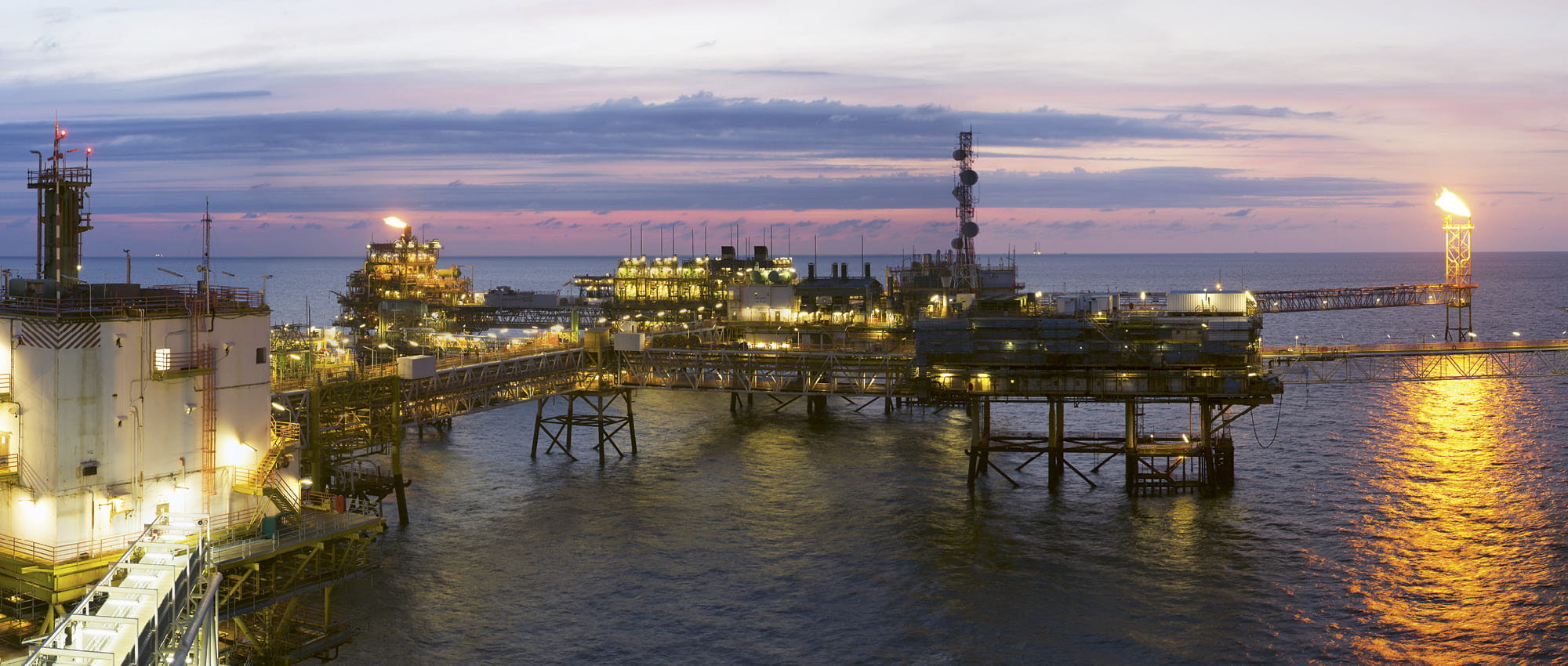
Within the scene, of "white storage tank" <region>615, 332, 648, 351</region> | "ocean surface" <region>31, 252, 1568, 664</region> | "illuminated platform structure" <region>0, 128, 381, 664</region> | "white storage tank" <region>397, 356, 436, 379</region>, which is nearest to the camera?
"illuminated platform structure" <region>0, 128, 381, 664</region>

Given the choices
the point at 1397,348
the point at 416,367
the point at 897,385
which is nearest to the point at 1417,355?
the point at 1397,348

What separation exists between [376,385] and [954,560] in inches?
1206

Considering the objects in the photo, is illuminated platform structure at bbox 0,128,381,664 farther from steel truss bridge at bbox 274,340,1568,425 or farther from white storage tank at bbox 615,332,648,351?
white storage tank at bbox 615,332,648,351

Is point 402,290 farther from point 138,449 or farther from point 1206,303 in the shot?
point 138,449

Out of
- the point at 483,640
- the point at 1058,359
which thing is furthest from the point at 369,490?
the point at 1058,359

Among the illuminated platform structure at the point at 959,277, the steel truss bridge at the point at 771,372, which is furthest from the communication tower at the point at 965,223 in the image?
the steel truss bridge at the point at 771,372

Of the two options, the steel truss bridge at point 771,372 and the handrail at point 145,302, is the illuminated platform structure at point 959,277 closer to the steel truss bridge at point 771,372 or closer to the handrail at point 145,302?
the steel truss bridge at point 771,372

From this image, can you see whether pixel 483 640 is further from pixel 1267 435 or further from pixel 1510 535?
pixel 1267 435

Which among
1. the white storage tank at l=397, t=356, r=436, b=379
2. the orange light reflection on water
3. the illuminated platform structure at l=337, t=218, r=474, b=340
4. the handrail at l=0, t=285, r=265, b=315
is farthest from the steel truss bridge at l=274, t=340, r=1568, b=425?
the illuminated platform structure at l=337, t=218, r=474, b=340

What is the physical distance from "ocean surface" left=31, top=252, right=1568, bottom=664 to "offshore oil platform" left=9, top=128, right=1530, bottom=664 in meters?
4.22

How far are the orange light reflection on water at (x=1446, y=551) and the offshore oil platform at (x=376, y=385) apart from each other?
6.55 m

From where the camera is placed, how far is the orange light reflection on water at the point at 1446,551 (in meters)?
44.8

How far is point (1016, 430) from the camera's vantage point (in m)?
90.8

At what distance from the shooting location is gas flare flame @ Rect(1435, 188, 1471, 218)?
11269 centimetres
